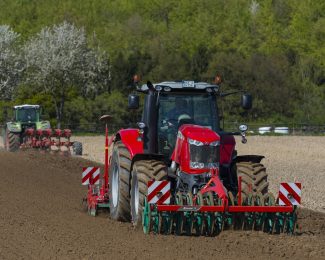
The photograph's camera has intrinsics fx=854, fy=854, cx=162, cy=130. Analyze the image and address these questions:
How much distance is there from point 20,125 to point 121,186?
2151 centimetres

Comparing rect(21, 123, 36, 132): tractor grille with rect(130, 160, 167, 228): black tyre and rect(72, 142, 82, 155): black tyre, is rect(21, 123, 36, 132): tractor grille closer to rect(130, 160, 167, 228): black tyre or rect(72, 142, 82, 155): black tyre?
rect(72, 142, 82, 155): black tyre

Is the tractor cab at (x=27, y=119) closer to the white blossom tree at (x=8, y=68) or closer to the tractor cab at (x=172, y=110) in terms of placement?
the tractor cab at (x=172, y=110)

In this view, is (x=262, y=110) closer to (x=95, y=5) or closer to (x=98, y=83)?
(x=98, y=83)

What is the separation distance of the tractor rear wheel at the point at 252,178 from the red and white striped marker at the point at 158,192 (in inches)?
42.7

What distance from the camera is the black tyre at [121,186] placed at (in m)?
11.6

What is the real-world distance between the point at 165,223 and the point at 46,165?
43.0 feet

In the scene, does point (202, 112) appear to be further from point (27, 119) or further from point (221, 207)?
point (27, 119)

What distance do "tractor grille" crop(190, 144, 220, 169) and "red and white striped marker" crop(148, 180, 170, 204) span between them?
67 centimetres

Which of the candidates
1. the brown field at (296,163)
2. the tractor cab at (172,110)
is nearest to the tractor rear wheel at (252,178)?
the tractor cab at (172,110)

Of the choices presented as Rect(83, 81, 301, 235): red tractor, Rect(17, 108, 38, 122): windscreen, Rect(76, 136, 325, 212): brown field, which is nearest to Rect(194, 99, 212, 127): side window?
Rect(83, 81, 301, 235): red tractor

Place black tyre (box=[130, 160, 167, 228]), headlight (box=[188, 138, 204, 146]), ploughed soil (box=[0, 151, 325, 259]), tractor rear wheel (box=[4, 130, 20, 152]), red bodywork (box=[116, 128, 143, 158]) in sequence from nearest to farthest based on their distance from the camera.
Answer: ploughed soil (box=[0, 151, 325, 259]) → black tyre (box=[130, 160, 167, 228]) → headlight (box=[188, 138, 204, 146]) → red bodywork (box=[116, 128, 143, 158]) → tractor rear wheel (box=[4, 130, 20, 152])

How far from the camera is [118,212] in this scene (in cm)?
1173

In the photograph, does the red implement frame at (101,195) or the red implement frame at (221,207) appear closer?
the red implement frame at (221,207)

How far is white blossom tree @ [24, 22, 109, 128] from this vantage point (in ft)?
200
